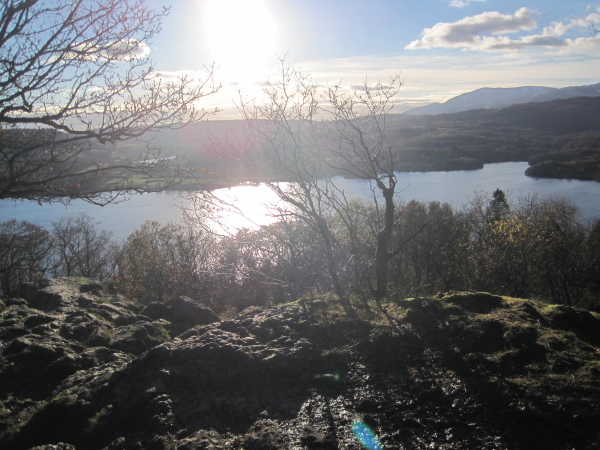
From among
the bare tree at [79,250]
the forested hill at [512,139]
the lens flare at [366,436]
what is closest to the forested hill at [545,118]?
the forested hill at [512,139]

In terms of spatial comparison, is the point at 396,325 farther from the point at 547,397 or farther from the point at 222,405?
the point at 222,405

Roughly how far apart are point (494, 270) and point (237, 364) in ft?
59.9

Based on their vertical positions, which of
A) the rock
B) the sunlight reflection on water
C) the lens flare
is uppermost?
the sunlight reflection on water

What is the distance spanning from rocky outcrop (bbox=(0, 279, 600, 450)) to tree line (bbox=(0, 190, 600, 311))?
1941 mm

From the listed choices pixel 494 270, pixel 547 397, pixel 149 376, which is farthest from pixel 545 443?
pixel 494 270

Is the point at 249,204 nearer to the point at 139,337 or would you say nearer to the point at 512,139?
the point at 139,337

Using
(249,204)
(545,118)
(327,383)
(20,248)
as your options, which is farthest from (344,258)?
(545,118)

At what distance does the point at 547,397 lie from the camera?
3053mm

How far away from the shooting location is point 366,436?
2930 mm

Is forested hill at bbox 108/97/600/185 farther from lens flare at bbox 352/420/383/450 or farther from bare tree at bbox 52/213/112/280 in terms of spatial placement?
lens flare at bbox 352/420/383/450

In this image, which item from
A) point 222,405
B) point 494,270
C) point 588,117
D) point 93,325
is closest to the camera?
point 222,405

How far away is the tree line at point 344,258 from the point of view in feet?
33.2

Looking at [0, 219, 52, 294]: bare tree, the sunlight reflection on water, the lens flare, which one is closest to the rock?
the sunlight reflection on water

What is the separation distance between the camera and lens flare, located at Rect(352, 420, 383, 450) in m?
2.83
